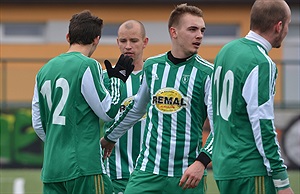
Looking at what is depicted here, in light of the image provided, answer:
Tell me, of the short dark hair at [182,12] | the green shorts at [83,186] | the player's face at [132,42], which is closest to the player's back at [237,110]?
the green shorts at [83,186]

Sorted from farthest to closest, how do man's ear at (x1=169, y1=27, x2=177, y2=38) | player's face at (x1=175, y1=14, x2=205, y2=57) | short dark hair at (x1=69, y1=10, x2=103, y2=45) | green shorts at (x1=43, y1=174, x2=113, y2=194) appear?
man's ear at (x1=169, y1=27, x2=177, y2=38), player's face at (x1=175, y1=14, x2=205, y2=57), short dark hair at (x1=69, y1=10, x2=103, y2=45), green shorts at (x1=43, y1=174, x2=113, y2=194)

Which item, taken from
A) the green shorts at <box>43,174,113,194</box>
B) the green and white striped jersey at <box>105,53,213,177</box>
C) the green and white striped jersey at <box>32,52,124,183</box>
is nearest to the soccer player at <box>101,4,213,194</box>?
the green and white striped jersey at <box>105,53,213,177</box>

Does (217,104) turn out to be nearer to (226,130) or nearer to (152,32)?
(226,130)

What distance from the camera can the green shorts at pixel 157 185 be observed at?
276 inches

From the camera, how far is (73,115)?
6.70m

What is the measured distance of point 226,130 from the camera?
6055mm

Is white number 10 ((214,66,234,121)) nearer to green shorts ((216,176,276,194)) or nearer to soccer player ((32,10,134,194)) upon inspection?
green shorts ((216,176,276,194))

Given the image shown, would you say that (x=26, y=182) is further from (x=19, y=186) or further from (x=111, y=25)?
(x=111, y=25)

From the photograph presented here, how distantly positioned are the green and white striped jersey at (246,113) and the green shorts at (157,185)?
0.91m

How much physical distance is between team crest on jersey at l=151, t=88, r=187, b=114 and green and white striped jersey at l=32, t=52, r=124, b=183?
19.4 inches

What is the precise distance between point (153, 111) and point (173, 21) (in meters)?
0.81

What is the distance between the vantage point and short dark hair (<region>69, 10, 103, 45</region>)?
22.5 ft

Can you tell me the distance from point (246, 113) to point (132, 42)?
2763 millimetres

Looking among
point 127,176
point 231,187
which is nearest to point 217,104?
point 231,187
